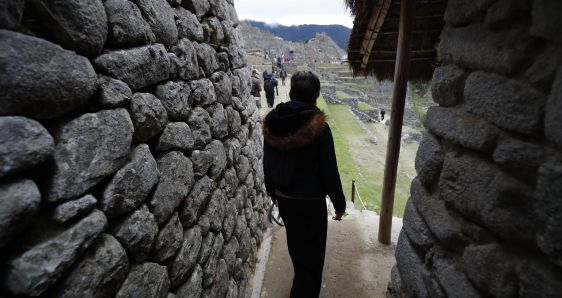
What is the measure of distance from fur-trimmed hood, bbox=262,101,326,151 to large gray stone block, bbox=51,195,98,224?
1.19m

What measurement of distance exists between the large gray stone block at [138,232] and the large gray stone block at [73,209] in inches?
7.4

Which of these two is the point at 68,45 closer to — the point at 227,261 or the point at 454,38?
the point at 454,38

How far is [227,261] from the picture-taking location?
227 cm

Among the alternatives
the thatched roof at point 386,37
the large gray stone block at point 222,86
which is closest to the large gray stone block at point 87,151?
the large gray stone block at point 222,86

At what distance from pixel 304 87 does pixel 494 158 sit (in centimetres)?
125

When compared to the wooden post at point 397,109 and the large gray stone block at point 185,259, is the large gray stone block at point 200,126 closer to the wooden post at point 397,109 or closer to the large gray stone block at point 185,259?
the large gray stone block at point 185,259

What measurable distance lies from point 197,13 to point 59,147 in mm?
1450

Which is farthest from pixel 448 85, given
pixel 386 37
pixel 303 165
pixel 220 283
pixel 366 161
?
pixel 366 161

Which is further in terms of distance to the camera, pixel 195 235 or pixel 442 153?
pixel 195 235

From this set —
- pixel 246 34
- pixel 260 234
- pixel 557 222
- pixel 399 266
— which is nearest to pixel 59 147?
pixel 557 222

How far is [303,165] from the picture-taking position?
2006 mm

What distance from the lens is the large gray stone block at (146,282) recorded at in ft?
3.76

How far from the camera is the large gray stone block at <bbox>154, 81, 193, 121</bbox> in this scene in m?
1.46

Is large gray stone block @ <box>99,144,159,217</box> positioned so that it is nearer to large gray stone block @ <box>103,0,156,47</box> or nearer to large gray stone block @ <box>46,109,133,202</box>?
large gray stone block @ <box>46,109,133,202</box>
